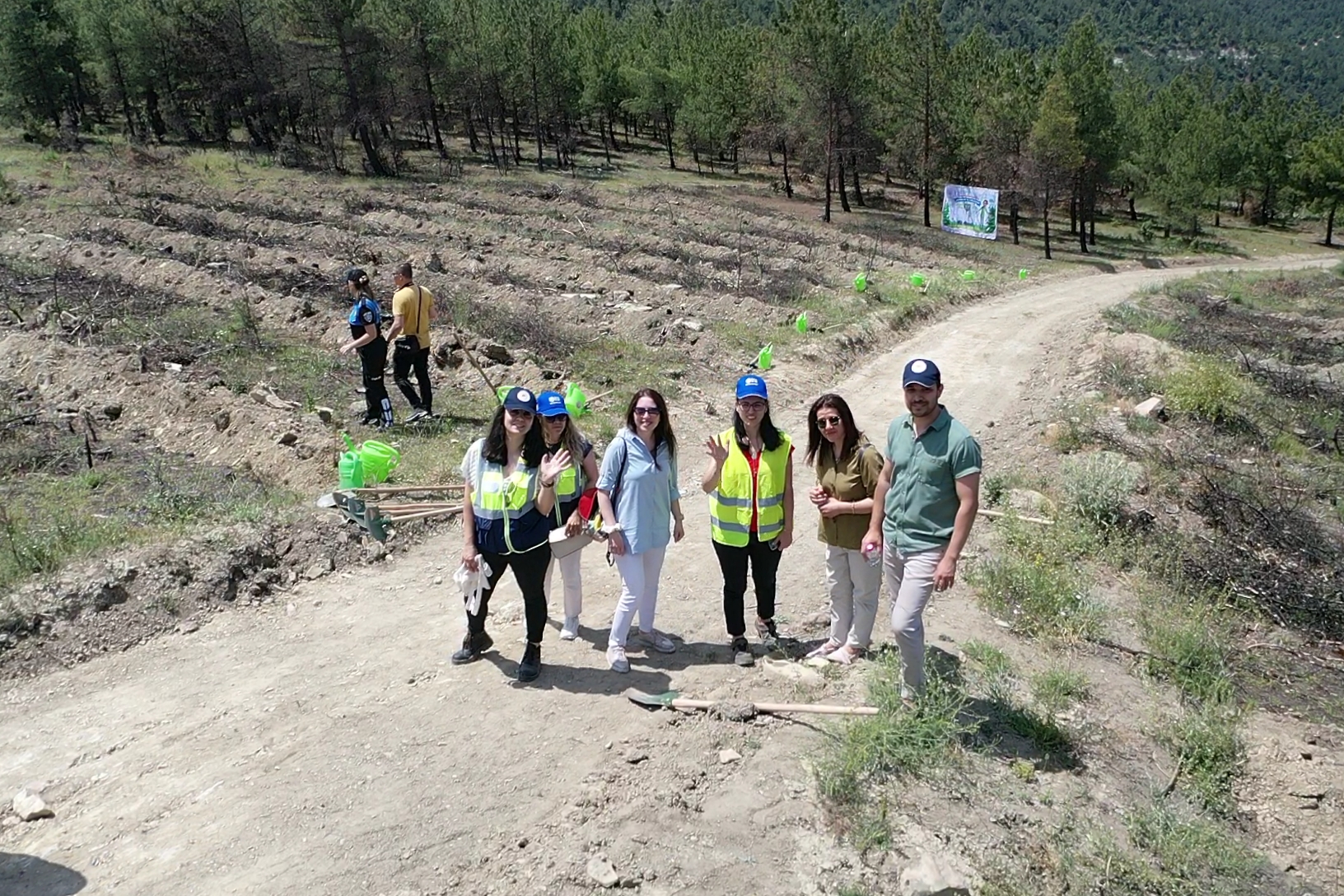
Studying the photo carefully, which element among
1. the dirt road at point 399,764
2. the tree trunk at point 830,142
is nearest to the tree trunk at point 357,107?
the tree trunk at point 830,142

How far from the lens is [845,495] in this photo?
4.89 m

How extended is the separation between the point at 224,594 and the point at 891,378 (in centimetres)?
1003

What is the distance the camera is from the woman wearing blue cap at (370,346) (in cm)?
965

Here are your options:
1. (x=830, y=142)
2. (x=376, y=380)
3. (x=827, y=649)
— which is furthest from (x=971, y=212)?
(x=827, y=649)

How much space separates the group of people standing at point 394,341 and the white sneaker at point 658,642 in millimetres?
5342

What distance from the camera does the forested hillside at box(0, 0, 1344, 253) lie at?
3378 cm

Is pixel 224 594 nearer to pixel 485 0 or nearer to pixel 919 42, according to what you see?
pixel 919 42

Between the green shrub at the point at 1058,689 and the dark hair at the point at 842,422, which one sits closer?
the dark hair at the point at 842,422

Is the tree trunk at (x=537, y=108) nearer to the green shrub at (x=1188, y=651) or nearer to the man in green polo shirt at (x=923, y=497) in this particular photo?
the green shrub at (x=1188, y=651)

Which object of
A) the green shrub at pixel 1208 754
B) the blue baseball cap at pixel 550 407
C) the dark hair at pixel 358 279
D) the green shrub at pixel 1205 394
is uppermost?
the dark hair at pixel 358 279

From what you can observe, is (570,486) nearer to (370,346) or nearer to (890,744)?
(890,744)

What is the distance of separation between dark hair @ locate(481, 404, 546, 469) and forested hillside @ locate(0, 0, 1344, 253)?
94.9ft

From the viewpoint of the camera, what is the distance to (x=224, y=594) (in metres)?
6.62

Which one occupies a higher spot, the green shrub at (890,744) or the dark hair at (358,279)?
the dark hair at (358,279)
